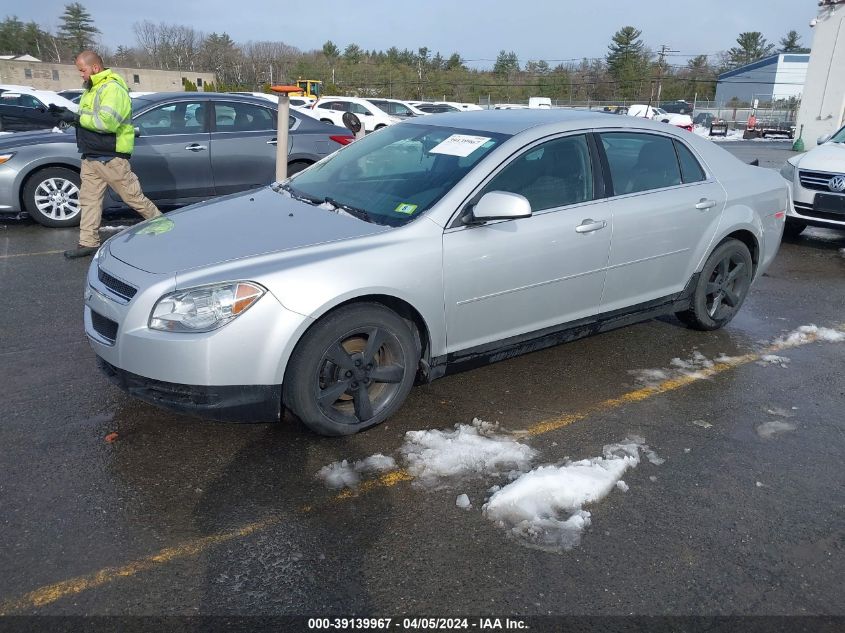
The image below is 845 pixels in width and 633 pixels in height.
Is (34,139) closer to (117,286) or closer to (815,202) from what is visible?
(117,286)

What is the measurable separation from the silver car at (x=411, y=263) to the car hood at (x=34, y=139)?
4.88 m

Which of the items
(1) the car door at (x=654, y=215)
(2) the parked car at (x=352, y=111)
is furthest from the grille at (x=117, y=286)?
(2) the parked car at (x=352, y=111)

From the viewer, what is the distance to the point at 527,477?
316cm

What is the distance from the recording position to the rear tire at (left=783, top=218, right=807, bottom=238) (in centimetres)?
910

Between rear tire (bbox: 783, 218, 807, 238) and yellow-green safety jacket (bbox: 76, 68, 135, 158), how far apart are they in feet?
26.2

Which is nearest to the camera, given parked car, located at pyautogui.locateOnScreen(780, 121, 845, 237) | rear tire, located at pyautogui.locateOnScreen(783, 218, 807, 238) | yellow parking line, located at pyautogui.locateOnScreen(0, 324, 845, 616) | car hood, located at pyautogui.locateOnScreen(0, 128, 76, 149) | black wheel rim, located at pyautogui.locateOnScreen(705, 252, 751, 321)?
yellow parking line, located at pyautogui.locateOnScreen(0, 324, 845, 616)

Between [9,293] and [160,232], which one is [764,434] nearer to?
[160,232]

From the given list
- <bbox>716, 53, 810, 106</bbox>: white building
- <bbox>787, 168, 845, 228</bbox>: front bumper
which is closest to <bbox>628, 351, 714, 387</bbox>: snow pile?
<bbox>787, 168, 845, 228</bbox>: front bumper

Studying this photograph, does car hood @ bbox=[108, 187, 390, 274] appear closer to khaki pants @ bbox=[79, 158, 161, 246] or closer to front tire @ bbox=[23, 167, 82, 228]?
khaki pants @ bbox=[79, 158, 161, 246]

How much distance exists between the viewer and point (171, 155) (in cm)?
824

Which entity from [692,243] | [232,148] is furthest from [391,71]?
[692,243]

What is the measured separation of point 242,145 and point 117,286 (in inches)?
225

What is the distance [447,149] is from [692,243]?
185 cm

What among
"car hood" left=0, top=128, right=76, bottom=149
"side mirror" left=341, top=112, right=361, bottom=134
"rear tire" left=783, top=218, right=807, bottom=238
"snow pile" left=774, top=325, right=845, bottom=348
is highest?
"side mirror" left=341, top=112, right=361, bottom=134
